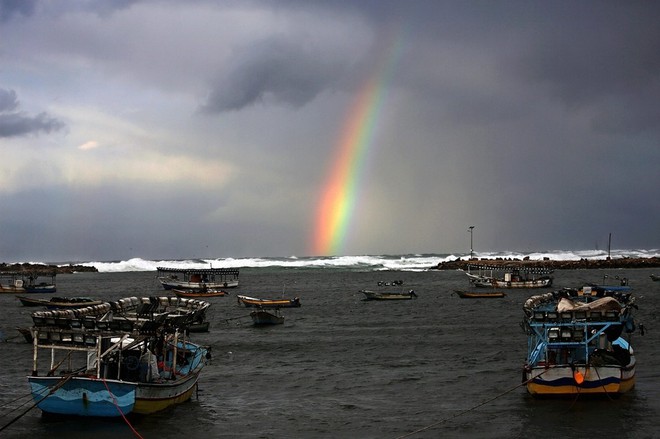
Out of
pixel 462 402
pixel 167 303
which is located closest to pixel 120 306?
pixel 167 303

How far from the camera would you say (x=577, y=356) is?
2389cm

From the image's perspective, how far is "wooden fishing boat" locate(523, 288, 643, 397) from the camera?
73.0 ft

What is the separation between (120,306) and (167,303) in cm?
269

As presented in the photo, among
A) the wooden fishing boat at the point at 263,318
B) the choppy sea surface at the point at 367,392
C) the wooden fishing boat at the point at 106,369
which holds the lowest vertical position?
the choppy sea surface at the point at 367,392

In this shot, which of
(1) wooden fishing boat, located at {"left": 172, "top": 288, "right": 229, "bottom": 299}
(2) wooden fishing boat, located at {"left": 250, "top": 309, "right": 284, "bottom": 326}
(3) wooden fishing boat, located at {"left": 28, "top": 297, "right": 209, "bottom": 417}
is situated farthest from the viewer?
(1) wooden fishing boat, located at {"left": 172, "top": 288, "right": 229, "bottom": 299}

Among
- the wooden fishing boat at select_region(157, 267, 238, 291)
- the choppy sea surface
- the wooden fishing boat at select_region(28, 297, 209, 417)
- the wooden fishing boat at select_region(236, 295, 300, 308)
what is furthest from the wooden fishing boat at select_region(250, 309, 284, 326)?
the wooden fishing boat at select_region(157, 267, 238, 291)

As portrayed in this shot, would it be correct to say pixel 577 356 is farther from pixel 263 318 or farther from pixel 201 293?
pixel 201 293

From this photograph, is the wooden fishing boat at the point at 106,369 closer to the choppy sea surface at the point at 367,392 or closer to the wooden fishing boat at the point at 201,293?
the choppy sea surface at the point at 367,392

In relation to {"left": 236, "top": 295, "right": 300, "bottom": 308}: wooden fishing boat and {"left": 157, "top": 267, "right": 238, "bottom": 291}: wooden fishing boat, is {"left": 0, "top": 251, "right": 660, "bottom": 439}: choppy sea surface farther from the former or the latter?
{"left": 157, "top": 267, "right": 238, "bottom": 291}: wooden fishing boat

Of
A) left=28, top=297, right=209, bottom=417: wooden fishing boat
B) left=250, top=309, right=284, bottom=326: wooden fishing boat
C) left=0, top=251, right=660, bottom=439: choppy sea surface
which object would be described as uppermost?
left=28, top=297, right=209, bottom=417: wooden fishing boat

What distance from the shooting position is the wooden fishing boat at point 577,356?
22250 millimetres

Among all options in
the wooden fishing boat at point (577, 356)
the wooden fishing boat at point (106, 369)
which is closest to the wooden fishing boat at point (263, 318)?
the wooden fishing boat at point (106, 369)

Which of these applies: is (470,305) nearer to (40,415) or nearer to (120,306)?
(120,306)

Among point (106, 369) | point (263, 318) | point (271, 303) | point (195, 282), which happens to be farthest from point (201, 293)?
point (106, 369)
